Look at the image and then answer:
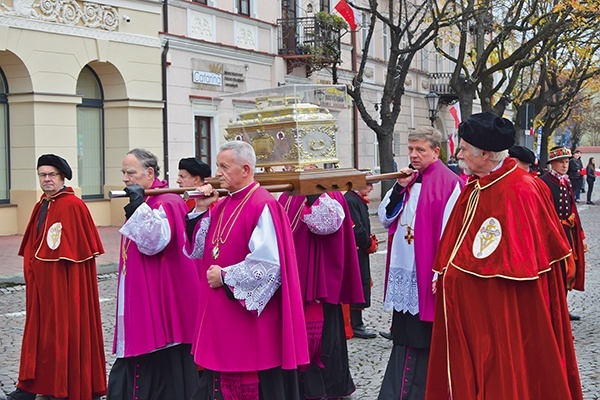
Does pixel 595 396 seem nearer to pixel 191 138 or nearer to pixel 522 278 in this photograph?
pixel 522 278

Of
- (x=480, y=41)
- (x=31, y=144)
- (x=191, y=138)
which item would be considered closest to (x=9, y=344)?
(x=31, y=144)

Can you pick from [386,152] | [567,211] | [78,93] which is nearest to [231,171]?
[567,211]

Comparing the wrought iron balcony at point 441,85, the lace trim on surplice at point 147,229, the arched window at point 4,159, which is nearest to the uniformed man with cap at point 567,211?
the lace trim on surplice at point 147,229

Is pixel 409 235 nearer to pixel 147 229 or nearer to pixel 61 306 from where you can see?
pixel 147 229

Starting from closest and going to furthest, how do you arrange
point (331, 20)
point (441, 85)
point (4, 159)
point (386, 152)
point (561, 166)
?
point (561, 166), point (4, 159), point (386, 152), point (331, 20), point (441, 85)

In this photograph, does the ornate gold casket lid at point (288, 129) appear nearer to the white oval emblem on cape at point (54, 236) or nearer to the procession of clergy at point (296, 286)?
the procession of clergy at point (296, 286)

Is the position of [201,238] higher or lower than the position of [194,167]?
lower

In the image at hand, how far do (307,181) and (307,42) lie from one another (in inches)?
804

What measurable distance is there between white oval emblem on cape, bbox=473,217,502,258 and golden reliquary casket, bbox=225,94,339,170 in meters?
1.73

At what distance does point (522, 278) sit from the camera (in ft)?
15.9

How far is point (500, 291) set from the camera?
4.94 meters

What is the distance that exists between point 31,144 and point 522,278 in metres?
14.7

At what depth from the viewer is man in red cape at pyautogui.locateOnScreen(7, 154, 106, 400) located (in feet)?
21.7

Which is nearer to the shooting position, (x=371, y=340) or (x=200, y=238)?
(x=200, y=238)
